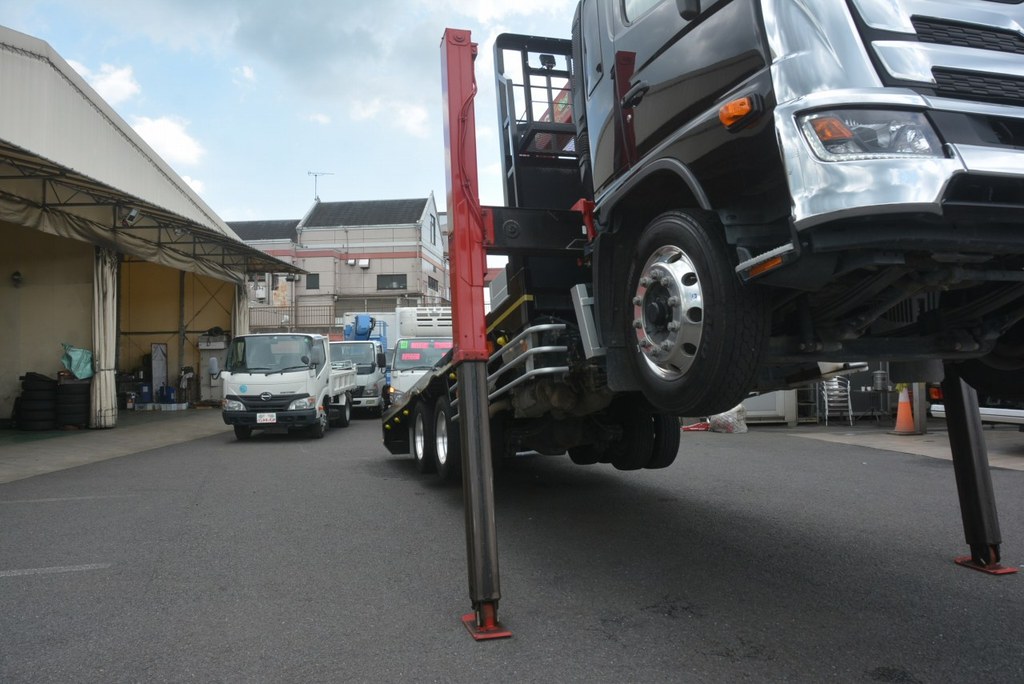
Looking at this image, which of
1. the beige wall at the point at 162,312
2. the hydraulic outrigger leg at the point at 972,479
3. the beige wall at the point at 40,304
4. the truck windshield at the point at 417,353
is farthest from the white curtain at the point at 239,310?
the hydraulic outrigger leg at the point at 972,479

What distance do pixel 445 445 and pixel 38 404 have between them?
39.2 ft

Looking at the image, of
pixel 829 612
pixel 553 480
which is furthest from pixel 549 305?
pixel 553 480

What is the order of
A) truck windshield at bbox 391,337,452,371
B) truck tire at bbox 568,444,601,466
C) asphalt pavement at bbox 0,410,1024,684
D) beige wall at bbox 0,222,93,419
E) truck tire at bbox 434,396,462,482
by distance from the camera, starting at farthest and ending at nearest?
1. truck windshield at bbox 391,337,452,371
2. beige wall at bbox 0,222,93,419
3. truck tire at bbox 434,396,462,482
4. truck tire at bbox 568,444,601,466
5. asphalt pavement at bbox 0,410,1024,684

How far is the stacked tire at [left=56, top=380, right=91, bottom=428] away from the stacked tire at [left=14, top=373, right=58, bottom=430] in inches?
4.4

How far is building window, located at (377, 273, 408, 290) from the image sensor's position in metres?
41.1

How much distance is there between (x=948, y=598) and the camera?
12.4 feet

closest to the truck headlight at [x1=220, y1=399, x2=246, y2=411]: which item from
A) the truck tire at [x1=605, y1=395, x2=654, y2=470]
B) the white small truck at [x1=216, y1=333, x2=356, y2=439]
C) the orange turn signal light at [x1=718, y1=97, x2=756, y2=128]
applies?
the white small truck at [x1=216, y1=333, x2=356, y2=439]

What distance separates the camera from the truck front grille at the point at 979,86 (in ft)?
7.68

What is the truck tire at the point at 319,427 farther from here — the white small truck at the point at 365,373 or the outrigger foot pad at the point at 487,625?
the outrigger foot pad at the point at 487,625

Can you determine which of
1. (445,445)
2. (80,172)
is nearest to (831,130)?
(445,445)

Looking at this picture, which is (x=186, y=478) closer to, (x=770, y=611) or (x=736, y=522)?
(x=736, y=522)

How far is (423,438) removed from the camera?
8.01 m

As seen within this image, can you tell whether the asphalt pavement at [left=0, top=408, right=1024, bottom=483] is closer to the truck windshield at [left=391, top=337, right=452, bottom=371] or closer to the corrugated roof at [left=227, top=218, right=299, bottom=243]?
the truck windshield at [left=391, top=337, right=452, bottom=371]

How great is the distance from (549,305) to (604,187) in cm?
114
